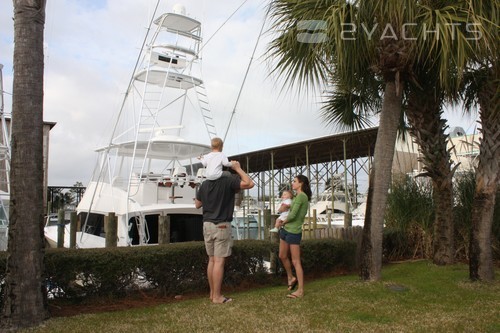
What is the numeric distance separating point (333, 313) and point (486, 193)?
12.1 feet

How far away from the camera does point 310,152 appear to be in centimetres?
2986

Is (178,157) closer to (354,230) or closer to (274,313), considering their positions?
(354,230)

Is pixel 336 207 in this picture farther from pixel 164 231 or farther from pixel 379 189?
pixel 379 189

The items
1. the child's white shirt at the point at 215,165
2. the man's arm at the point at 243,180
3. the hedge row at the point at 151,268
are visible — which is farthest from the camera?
the hedge row at the point at 151,268

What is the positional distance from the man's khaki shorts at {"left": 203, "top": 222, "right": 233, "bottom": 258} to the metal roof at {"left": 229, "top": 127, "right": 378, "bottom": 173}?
16.5 metres

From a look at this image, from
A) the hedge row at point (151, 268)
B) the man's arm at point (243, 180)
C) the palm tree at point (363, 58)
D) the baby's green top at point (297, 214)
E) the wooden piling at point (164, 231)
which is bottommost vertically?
the hedge row at point (151, 268)

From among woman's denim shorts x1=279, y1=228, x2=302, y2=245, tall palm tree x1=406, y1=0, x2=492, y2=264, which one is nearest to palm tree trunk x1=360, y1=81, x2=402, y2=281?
tall palm tree x1=406, y1=0, x2=492, y2=264

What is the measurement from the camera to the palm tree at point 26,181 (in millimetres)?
5270

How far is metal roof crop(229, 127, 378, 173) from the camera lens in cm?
2516

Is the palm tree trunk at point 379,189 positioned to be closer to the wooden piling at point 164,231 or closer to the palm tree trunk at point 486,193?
the palm tree trunk at point 486,193

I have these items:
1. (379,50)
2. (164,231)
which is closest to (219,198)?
(379,50)

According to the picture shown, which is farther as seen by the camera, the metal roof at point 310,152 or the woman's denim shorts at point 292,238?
the metal roof at point 310,152

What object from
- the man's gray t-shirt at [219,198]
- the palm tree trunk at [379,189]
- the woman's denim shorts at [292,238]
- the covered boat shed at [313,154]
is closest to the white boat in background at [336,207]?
the covered boat shed at [313,154]

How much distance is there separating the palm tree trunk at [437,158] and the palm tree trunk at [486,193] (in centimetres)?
160
